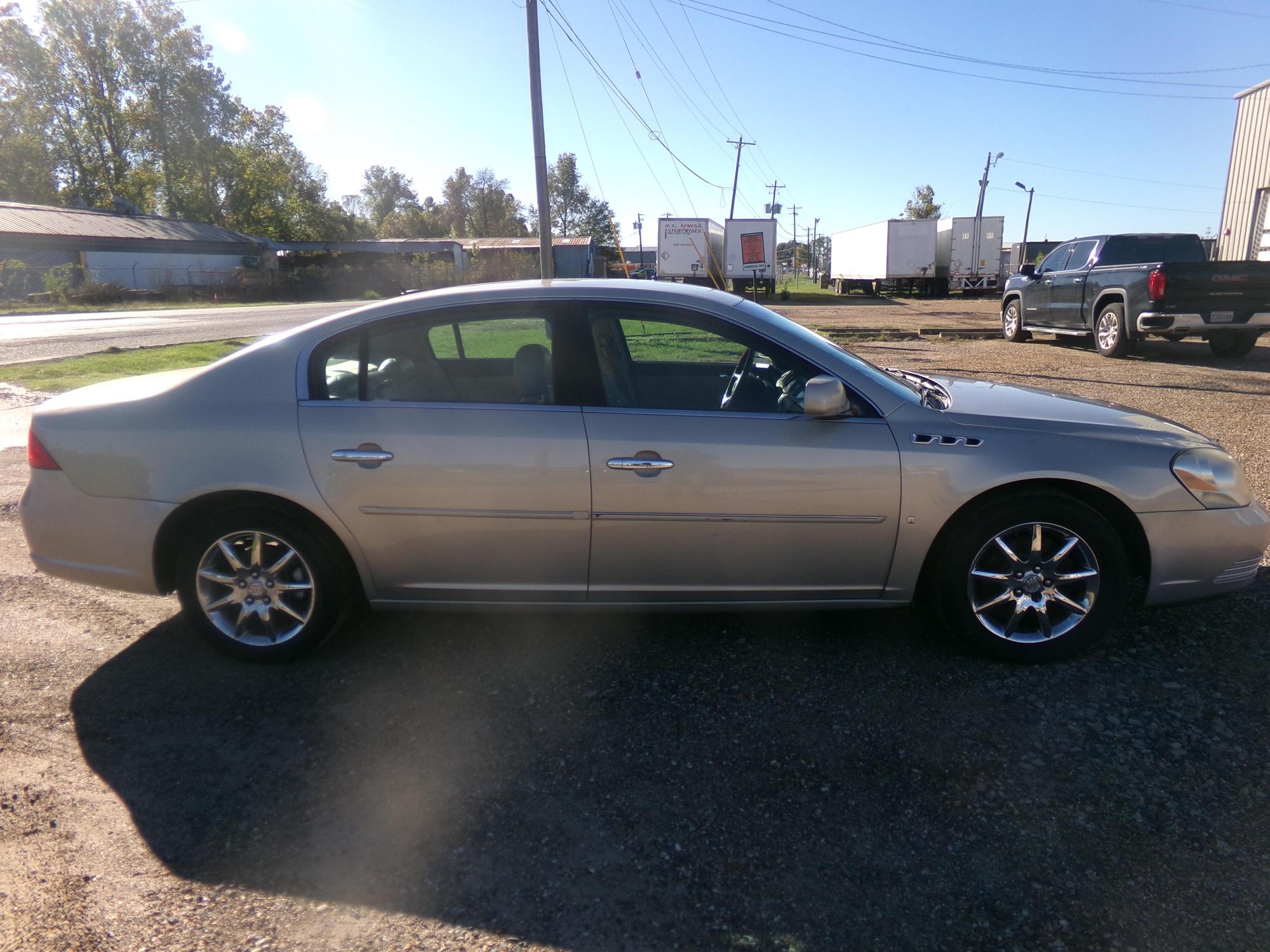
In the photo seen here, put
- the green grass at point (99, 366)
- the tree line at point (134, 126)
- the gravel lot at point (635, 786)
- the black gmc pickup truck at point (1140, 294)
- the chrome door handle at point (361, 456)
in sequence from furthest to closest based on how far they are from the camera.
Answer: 1. the tree line at point (134, 126)
2. the black gmc pickup truck at point (1140, 294)
3. the green grass at point (99, 366)
4. the chrome door handle at point (361, 456)
5. the gravel lot at point (635, 786)

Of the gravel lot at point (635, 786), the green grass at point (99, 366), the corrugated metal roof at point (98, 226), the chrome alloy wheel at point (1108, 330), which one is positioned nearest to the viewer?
the gravel lot at point (635, 786)

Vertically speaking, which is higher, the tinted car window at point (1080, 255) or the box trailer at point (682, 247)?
the box trailer at point (682, 247)

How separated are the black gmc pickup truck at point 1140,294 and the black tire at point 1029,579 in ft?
35.1

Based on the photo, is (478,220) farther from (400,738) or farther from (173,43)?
(400,738)

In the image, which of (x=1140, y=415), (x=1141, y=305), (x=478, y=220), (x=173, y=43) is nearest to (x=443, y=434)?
(x=1140, y=415)

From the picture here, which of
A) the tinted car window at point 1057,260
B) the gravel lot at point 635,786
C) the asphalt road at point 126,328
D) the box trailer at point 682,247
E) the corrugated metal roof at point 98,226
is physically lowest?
the gravel lot at point 635,786

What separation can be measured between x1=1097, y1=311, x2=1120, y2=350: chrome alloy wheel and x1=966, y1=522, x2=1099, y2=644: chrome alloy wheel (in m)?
11.7

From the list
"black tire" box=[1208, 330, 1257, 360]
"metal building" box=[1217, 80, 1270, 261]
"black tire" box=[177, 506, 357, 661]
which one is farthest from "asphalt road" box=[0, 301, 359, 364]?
"metal building" box=[1217, 80, 1270, 261]

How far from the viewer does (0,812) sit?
272cm

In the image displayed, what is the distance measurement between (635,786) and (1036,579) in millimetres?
1876

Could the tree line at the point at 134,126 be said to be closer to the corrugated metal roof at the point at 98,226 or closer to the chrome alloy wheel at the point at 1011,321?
the corrugated metal roof at the point at 98,226

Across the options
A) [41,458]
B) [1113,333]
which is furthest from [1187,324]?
[41,458]

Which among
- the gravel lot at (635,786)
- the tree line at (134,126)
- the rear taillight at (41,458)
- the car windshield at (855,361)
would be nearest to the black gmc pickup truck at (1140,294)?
the gravel lot at (635,786)

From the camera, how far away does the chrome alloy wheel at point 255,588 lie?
11.6ft
